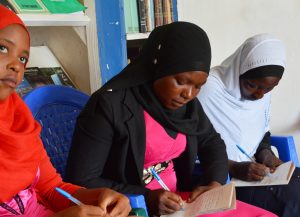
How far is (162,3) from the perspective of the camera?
199 cm

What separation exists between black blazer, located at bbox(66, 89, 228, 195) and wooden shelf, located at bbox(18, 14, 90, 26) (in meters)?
0.41

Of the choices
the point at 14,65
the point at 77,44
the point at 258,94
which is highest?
the point at 14,65

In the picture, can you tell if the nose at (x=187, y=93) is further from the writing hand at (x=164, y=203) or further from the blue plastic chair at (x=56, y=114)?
the blue plastic chair at (x=56, y=114)

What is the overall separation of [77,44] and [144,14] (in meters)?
0.40

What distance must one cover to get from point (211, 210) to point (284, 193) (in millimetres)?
598

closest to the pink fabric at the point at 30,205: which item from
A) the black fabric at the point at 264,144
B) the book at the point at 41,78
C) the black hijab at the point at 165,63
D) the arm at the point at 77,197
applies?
the arm at the point at 77,197

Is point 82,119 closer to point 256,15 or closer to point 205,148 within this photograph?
point 205,148

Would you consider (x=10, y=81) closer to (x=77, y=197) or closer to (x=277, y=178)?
(x=77, y=197)

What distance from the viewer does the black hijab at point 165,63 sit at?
1157 mm

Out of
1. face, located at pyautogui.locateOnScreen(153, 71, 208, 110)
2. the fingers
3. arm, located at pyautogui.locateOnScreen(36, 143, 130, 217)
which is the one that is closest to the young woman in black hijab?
face, located at pyautogui.locateOnScreen(153, 71, 208, 110)

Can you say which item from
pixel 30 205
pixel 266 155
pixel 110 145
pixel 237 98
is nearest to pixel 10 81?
pixel 30 205

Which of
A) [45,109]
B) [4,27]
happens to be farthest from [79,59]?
[4,27]

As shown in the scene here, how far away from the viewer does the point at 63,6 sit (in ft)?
4.88

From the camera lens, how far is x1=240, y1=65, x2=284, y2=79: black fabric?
61.8 inches
